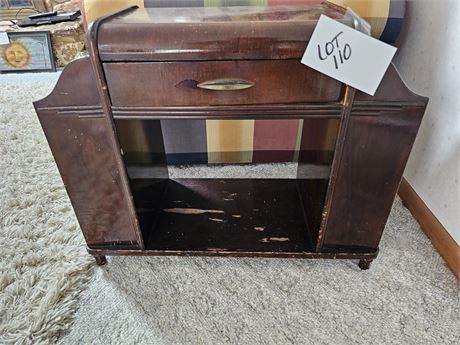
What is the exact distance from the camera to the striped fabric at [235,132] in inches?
33.5

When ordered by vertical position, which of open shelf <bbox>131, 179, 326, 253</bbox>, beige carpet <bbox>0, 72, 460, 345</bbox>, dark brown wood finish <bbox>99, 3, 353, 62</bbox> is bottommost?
beige carpet <bbox>0, 72, 460, 345</bbox>

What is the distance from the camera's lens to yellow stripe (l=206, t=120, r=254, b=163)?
109 centimetres

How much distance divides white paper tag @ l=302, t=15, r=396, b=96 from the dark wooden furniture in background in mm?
22

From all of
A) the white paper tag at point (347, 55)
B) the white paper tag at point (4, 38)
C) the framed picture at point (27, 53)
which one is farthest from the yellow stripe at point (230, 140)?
the white paper tag at point (4, 38)

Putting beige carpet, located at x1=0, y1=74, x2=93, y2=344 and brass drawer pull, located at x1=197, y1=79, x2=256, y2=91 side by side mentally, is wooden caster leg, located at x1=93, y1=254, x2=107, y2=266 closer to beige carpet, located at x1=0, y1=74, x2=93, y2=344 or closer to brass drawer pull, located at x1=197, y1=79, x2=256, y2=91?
beige carpet, located at x1=0, y1=74, x2=93, y2=344

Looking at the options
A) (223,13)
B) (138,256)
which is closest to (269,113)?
(223,13)

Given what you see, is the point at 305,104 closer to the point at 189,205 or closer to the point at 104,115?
the point at 104,115

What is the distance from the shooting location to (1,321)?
0.70 m

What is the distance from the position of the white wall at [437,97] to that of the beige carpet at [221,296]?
5.1 inches

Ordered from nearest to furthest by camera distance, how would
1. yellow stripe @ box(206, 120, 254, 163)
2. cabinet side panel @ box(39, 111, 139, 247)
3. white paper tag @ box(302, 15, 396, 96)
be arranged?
white paper tag @ box(302, 15, 396, 96) < cabinet side panel @ box(39, 111, 139, 247) < yellow stripe @ box(206, 120, 254, 163)

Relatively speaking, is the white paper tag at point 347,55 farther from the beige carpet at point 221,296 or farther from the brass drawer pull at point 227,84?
the beige carpet at point 221,296

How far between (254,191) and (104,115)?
0.52 meters

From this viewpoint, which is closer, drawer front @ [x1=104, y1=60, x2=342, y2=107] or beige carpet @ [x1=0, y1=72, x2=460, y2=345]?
drawer front @ [x1=104, y1=60, x2=342, y2=107]

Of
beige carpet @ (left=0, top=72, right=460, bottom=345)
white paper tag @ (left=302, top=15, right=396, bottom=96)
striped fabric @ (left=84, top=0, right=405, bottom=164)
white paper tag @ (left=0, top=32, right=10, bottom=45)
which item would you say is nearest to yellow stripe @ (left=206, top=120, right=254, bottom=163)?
striped fabric @ (left=84, top=0, right=405, bottom=164)
